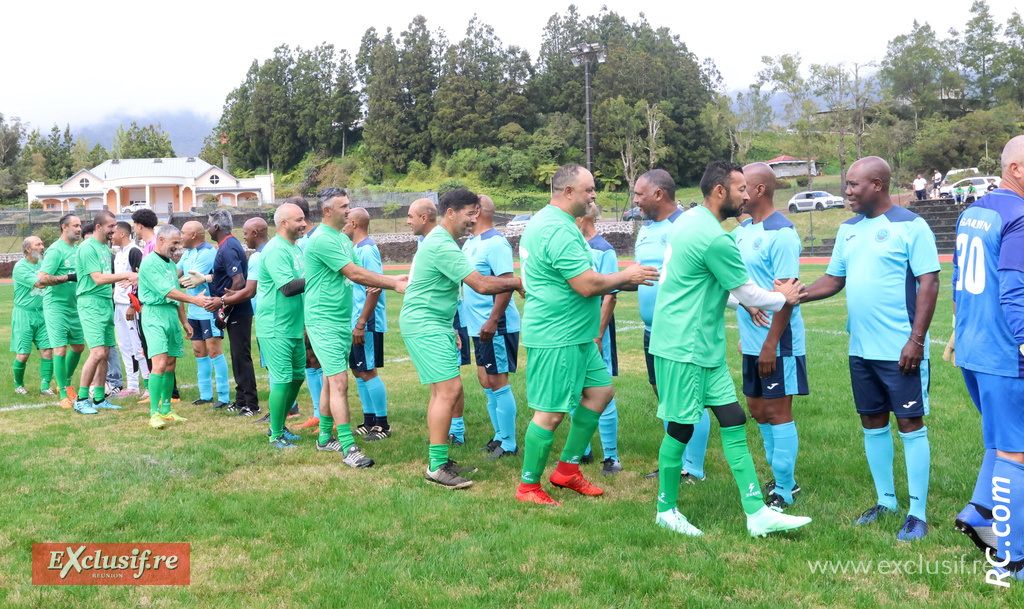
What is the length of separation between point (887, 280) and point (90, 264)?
27.0 ft

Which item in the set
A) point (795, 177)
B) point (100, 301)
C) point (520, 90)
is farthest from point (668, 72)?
point (100, 301)

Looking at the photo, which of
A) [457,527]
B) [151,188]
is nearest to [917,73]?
[151,188]

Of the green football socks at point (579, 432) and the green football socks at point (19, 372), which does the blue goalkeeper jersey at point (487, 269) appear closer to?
the green football socks at point (579, 432)

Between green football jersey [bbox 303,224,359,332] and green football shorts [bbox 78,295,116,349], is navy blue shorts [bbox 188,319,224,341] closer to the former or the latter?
green football shorts [bbox 78,295,116,349]

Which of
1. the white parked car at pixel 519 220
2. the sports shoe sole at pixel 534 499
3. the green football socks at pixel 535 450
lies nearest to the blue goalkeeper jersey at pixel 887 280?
the green football socks at pixel 535 450

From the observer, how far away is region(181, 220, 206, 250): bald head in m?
8.61

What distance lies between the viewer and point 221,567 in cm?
398

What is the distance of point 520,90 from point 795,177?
36.1 meters

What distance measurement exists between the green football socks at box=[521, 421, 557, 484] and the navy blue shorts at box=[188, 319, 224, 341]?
5.42 meters

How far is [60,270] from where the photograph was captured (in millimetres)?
8719

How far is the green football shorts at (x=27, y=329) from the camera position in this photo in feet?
31.1

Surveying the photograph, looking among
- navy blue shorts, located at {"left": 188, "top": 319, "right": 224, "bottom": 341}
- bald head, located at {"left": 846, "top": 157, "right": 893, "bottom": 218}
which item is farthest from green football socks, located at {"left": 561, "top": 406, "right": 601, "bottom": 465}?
navy blue shorts, located at {"left": 188, "top": 319, "right": 224, "bottom": 341}

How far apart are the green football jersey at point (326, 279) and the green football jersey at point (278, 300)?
35 cm

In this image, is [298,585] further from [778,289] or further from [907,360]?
[907,360]
